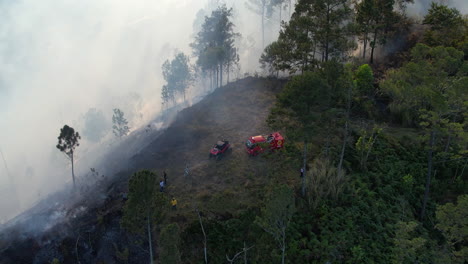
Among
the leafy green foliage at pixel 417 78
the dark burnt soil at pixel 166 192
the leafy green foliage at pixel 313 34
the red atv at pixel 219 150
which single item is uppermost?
the leafy green foliage at pixel 313 34

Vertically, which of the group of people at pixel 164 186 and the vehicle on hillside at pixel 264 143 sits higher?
the vehicle on hillside at pixel 264 143

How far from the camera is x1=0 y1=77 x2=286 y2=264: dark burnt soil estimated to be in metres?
27.7

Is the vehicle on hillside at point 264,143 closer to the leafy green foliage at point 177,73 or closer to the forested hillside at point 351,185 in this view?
the forested hillside at point 351,185

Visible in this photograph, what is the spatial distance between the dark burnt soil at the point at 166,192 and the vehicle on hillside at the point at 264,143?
1022 millimetres

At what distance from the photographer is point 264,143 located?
3241cm

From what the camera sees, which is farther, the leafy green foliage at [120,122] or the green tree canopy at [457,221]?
the leafy green foliage at [120,122]

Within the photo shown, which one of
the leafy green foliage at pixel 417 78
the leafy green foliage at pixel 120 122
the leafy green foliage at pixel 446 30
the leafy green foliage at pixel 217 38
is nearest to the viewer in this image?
the leafy green foliage at pixel 417 78

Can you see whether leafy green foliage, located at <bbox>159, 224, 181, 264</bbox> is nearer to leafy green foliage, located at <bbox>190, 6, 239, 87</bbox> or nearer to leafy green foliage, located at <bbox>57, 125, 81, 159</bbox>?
leafy green foliage, located at <bbox>57, 125, 81, 159</bbox>

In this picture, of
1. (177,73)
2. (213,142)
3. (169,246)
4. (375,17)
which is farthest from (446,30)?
(177,73)

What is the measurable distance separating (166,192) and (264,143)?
458 inches

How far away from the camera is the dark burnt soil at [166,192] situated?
27720 mm

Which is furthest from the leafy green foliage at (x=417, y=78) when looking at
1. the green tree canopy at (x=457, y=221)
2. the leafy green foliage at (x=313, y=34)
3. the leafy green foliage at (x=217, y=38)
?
the leafy green foliage at (x=217, y=38)

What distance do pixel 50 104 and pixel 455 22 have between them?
182339 mm

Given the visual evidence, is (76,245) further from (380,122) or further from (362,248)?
(380,122)
